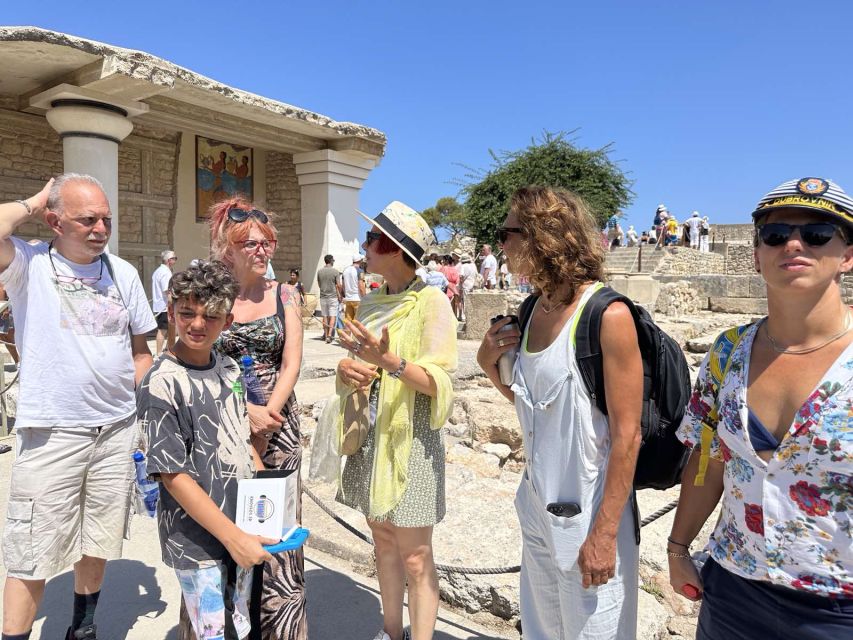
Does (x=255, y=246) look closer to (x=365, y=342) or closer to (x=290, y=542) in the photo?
(x=365, y=342)

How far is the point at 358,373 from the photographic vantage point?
218 centimetres

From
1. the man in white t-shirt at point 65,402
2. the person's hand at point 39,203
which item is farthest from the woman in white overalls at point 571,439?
the person's hand at point 39,203

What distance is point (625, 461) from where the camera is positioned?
5.20 ft

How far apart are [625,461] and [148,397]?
1354 mm

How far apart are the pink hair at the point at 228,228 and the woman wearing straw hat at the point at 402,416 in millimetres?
442

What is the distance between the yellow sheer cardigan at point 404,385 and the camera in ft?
7.03

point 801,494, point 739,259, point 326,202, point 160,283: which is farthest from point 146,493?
point 739,259

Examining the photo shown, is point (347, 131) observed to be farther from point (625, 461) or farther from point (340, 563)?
point (625, 461)

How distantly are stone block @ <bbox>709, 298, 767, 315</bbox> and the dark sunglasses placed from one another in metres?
15.8

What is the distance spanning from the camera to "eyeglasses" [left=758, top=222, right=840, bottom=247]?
1277mm

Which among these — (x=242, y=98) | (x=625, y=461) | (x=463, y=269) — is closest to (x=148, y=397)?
(x=625, y=461)

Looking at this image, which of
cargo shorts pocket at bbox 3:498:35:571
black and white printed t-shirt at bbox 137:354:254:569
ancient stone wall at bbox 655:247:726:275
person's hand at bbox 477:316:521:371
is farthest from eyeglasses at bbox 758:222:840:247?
ancient stone wall at bbox 655:247:726:275

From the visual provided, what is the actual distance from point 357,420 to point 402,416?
20 centimetres

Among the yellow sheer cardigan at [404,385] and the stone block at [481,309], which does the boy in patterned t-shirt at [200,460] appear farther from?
the stone block at [481,309]
